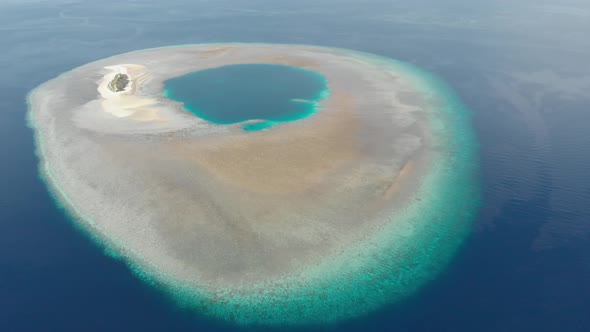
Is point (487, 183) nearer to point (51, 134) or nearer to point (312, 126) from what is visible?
point (312, 126)

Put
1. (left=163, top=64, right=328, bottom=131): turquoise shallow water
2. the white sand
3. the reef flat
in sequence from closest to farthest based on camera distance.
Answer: the reef flat
(left=163, top=64, right=328, bottom=131): turquoise shallow water
the white sand

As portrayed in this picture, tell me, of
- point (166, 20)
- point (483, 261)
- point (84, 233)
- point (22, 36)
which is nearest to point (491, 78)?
point (483, 261)

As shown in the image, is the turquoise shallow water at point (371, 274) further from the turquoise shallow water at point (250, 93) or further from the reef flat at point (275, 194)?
the turquoise shallow water at point (250, 93)

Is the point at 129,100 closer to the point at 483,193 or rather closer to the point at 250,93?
the point at 250,93

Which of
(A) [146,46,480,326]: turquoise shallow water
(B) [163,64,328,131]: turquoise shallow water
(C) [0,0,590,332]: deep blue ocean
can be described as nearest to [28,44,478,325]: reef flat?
(A) [146,46,480,326]: turquoise shallow water

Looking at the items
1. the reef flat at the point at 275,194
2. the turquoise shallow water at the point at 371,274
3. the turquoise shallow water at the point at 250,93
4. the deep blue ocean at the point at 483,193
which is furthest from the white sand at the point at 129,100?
the turquoise shallow water at the point at 371,274

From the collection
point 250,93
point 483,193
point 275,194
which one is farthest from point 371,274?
point 250,93

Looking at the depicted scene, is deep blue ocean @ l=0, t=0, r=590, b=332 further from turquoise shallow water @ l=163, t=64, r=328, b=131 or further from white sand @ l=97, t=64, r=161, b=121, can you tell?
turquoise shallow water @ l=163, t=64, r=328, b=131
